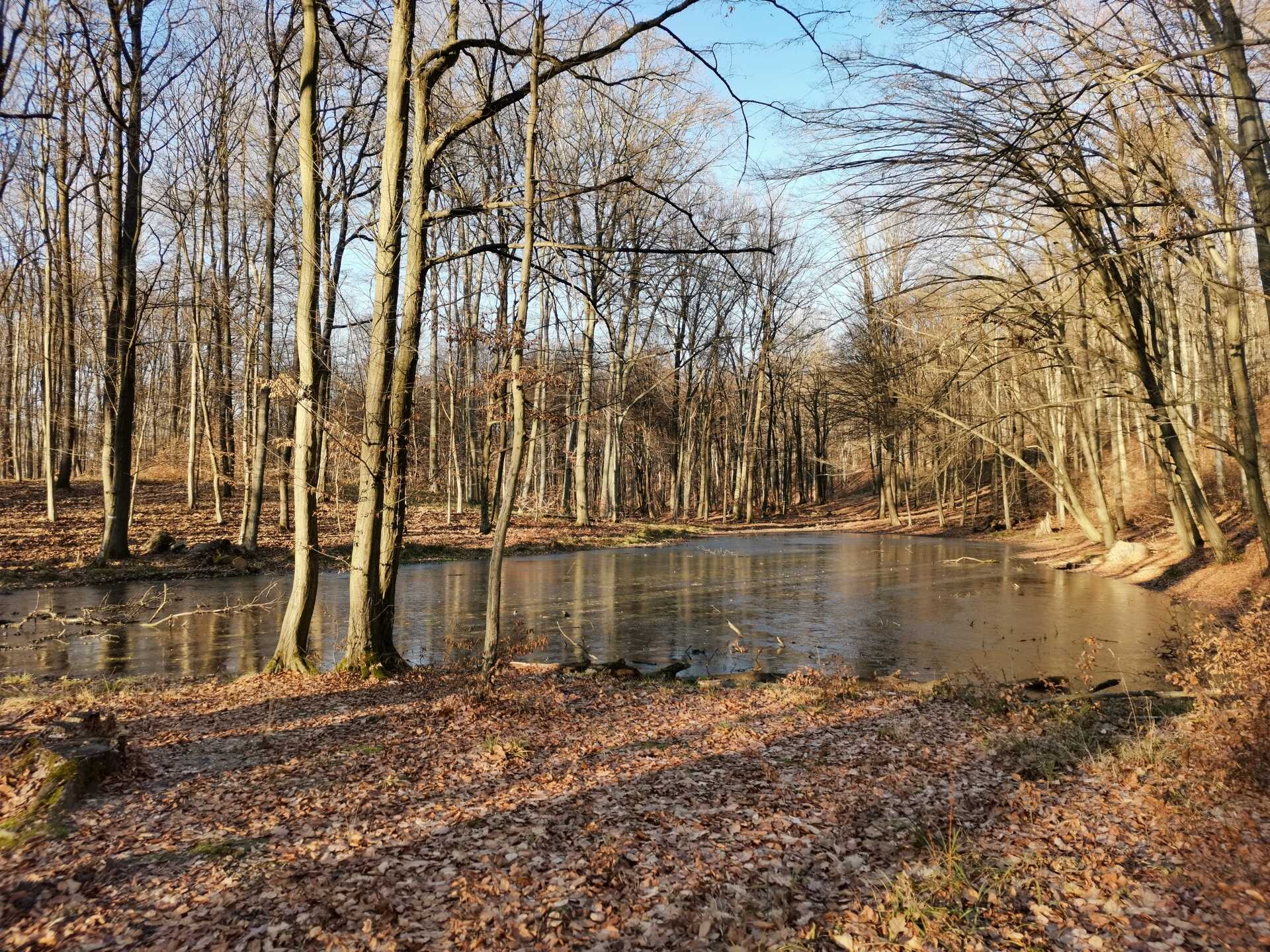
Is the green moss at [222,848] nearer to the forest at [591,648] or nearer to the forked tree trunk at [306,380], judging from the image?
the forest at [591,648]

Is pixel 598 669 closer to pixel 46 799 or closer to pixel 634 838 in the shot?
pixel 634 838

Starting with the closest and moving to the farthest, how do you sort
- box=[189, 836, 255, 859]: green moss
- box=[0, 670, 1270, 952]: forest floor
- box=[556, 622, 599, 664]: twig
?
box=[0, 670, 1270, 952]: forest floor → box=[189, 836, 255, 859]: green moss → box=[556, 622, 599, 664]: twig

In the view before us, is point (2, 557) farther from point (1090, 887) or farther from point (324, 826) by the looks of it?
point (1090, 887)

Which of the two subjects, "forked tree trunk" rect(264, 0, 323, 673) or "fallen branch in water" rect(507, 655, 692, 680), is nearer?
"forked tree trunk" rect(264, 0, 323, 673)

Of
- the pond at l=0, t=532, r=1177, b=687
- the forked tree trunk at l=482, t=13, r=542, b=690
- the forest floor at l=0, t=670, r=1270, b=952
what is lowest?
the pond at l=0, t=532, r=1177, b=687

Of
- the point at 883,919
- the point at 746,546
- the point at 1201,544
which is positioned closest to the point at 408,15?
the point at 883,919

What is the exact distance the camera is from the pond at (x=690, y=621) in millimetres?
10742

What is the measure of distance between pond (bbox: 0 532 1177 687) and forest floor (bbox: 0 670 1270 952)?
4.10m

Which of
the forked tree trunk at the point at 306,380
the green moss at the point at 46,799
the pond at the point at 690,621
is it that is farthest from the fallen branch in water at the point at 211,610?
the green moss at the point at 46,799

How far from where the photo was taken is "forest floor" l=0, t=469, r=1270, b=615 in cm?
1650

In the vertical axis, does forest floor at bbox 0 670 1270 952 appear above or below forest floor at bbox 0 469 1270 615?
below

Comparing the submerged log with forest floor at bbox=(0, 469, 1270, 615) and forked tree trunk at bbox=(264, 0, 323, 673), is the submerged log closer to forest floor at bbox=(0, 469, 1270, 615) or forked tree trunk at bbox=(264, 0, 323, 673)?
forked tree trunk at bbox=(264, 0, 323, 673)

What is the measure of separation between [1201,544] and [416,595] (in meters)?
20.0

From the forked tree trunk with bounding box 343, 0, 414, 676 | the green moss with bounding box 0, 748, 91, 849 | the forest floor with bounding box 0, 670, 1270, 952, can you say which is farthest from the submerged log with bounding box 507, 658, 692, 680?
the green moss with bounding box 0, 748, 91, 849
